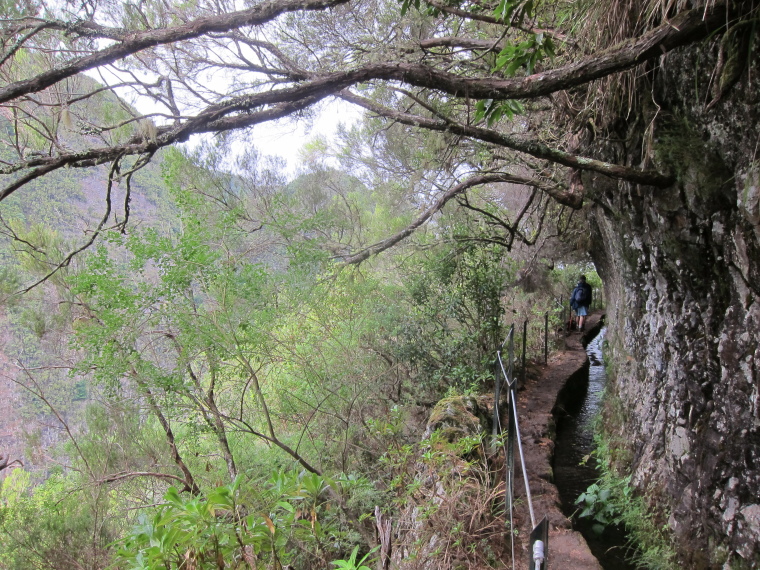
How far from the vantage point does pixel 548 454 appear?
4.94 meters

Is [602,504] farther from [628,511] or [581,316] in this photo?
[581,316]

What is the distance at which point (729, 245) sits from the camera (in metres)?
2.98

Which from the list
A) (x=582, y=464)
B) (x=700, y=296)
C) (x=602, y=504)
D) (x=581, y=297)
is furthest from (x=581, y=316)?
(x=700, y=296)

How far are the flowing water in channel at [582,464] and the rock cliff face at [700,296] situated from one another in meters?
0.56

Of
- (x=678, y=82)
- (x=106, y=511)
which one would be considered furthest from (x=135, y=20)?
(x=106, y=511)

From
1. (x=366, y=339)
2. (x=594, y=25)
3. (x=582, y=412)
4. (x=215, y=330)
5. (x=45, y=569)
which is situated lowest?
(x=45, y=569)

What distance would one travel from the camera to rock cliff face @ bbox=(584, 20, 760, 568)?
9.15ft

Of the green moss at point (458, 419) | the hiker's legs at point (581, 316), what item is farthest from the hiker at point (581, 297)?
the green moss at point (458, 419)

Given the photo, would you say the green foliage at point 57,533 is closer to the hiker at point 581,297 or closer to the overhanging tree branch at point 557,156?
the overhanging tree branch at point 557,156

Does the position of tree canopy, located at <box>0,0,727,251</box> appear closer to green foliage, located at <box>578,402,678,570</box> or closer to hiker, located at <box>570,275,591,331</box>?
green foliage, located at <box>578,402,678,570</box>

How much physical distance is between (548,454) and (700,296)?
2478mm

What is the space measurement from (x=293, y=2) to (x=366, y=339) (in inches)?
184

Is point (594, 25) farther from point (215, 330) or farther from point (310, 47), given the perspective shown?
point (215, 330)

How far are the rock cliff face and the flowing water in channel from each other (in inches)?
22.0
